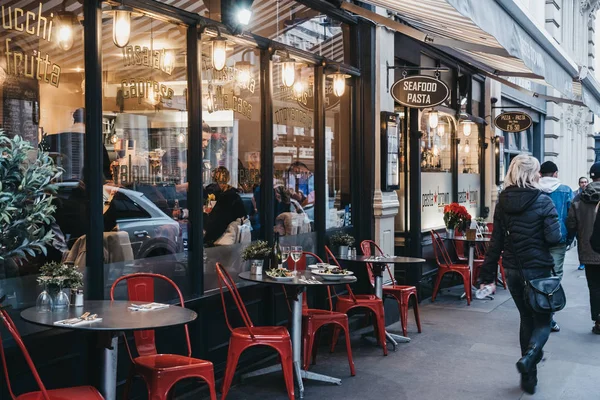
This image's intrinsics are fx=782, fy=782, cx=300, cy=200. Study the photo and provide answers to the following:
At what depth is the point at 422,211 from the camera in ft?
37.9

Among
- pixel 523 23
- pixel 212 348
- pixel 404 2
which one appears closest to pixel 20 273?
pixel 212 348

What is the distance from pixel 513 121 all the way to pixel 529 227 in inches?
342

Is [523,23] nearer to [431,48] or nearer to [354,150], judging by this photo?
[354,150]

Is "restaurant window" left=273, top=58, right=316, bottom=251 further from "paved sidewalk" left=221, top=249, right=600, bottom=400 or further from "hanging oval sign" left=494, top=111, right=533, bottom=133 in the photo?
"hanging oval sign" left=494, top=111, right=533, bottom=133

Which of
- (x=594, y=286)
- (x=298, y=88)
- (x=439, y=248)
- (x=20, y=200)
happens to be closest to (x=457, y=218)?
(x=439, y=248)

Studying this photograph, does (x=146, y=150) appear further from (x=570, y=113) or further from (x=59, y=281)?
(x=570, y=113)

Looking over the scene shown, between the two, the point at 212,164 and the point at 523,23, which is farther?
the point at 523,23

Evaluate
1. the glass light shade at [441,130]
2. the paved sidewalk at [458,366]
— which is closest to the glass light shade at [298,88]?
the paved sidewalk at [458,366]

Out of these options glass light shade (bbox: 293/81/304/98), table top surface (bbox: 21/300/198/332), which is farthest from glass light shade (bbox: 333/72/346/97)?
table top surface (bbox: 21/300/198/332)

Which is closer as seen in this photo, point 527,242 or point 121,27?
A: point 121,27

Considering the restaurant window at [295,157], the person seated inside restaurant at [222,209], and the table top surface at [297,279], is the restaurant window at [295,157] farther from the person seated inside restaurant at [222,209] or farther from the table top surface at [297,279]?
the table top surface at [297,279]

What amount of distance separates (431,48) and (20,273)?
8117mm

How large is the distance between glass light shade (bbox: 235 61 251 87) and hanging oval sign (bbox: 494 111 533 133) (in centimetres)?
816

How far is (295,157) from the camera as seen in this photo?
321 inches
